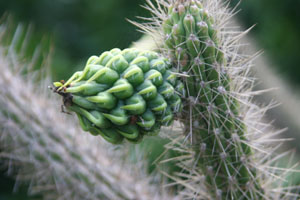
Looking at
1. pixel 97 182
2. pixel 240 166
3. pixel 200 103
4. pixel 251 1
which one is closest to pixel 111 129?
pixel 200 103

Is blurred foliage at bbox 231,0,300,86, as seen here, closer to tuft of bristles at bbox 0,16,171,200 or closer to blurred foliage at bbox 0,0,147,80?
blurred foliage at bbox 0,0,147,80

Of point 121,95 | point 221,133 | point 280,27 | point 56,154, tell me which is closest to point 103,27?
point 280,27

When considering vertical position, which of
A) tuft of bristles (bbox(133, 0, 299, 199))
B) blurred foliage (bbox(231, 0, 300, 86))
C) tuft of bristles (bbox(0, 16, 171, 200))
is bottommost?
tuft of bristles (bbox(0, 16, 171, 200))

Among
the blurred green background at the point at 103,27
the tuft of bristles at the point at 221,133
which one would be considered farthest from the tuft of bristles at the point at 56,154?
the tuft of bristles at the point at 221,133

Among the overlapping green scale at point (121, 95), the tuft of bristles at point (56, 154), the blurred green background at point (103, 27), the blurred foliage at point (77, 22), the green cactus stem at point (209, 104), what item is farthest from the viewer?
the blurred foliage at point (77, 22)

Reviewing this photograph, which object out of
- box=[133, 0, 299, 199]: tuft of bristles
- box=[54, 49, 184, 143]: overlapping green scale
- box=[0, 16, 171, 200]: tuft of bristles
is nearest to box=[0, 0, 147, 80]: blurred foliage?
box=[0, 16, 171, 200]: tuft of bristles

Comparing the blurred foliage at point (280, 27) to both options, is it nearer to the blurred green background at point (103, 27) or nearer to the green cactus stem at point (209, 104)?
the blurred green background at point (103, 27)

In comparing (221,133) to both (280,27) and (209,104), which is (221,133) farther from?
(280,27)
